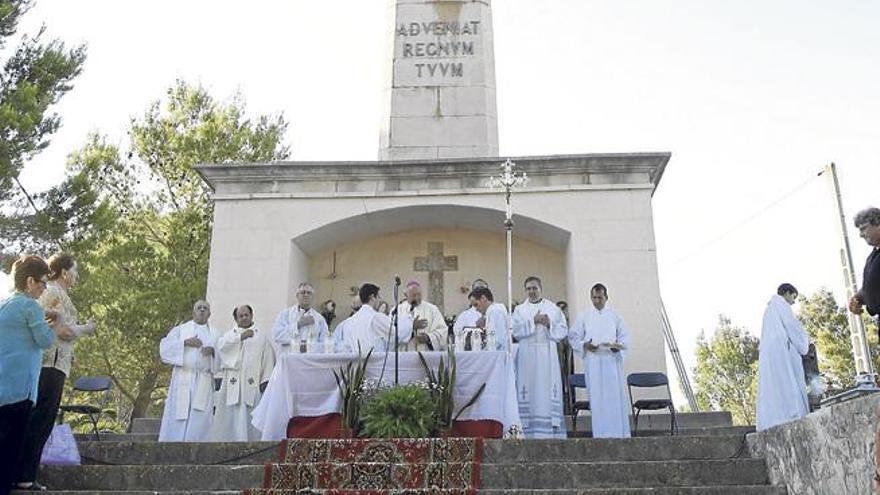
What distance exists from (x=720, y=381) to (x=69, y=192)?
1278 inches

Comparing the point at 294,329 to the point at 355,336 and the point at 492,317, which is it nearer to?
the point at 355,336

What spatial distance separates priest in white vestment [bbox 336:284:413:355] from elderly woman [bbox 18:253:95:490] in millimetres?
2896

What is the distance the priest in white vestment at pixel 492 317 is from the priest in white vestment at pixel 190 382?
10.5ft

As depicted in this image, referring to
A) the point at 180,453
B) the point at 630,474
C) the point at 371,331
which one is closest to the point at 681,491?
the point at 630,474

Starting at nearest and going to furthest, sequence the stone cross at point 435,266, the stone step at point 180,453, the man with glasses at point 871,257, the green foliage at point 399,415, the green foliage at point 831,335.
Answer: the man with glasses at point 871,257, the stone step at point 180,453, the green foliage at point 399,415, the stone cross at point 435,266, the green foliage at point 831,335

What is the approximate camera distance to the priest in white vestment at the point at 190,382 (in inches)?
362

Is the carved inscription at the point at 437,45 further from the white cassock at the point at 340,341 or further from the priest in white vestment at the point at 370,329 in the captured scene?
the white cassock at the point at 340,341

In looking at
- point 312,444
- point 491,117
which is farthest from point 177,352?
point 491,117

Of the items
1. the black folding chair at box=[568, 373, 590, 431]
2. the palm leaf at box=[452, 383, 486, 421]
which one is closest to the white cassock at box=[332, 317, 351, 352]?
the palm leaf at box=[452, 383, 486, 421]

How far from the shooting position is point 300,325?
9.27 m

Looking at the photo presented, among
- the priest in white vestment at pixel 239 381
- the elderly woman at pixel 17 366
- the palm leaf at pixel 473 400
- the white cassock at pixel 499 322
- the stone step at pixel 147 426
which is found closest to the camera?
the elderly woman at pixel 17 366

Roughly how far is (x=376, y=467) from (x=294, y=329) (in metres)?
3.36

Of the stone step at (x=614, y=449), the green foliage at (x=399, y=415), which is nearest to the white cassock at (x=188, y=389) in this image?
the green foliage at (x=399, y=415)

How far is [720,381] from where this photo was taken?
1521 inches
